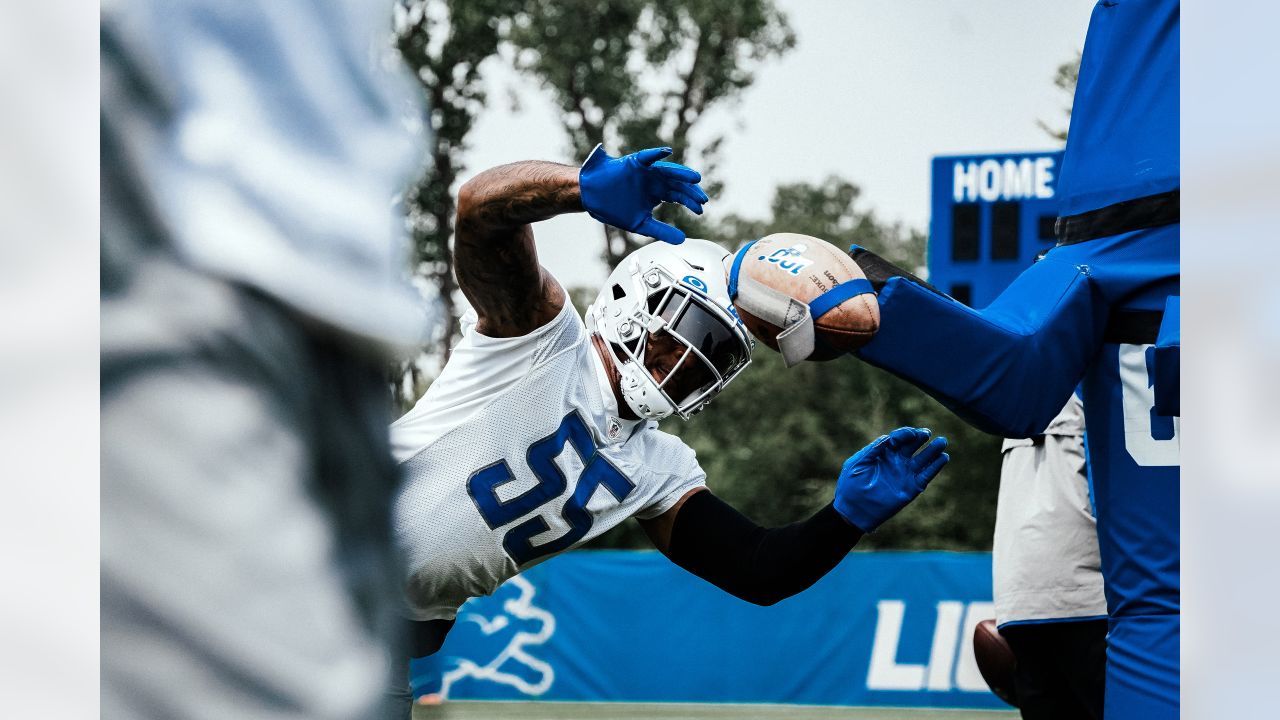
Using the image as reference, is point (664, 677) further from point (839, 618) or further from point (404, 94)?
point (404, 94)

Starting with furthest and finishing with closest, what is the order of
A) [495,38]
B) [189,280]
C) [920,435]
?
[495,38]
[920,435]
[189,280]

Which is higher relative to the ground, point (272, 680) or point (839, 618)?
point (272, 680)

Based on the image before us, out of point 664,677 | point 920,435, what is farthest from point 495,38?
point 920,435

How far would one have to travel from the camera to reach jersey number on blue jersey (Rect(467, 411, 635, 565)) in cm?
328

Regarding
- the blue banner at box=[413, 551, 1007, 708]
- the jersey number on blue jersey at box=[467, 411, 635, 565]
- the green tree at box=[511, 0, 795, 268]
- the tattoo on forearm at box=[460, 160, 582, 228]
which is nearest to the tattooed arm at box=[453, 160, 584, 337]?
the tattoo on forearm at box=[460, 160, 582, 228]

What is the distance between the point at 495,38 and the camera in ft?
63.0

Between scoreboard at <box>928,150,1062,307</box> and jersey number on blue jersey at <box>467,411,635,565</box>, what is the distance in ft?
11.3

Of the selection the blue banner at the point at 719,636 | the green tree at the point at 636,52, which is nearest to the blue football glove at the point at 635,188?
the blue banner at the point at 719,636

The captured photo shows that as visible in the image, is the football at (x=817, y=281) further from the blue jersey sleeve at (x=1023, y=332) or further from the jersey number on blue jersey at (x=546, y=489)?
the jersey number on blue jersey at (x=546, y=489)

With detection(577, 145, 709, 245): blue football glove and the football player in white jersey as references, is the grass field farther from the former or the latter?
detection(577, 145, 709, 245): blue football glove

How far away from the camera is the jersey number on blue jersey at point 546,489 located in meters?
3.28

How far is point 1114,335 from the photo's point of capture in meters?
2.79
